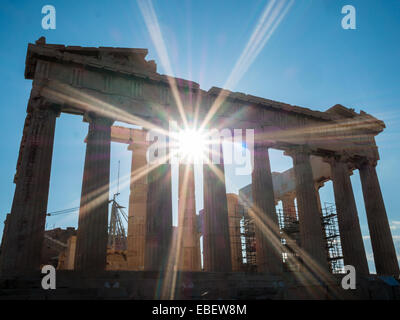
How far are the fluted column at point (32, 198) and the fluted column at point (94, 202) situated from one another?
2.14 meters

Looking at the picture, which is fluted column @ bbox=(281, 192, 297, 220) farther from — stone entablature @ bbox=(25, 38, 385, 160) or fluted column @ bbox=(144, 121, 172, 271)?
fluted column @ bbox=(144, 121, 172, 271)

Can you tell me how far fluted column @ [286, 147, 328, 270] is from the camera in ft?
95.1

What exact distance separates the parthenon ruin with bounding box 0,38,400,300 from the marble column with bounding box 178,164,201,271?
9 centimetres

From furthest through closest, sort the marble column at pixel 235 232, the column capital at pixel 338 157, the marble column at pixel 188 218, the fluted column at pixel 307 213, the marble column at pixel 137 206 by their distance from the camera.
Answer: the marble column at pixel 235 232, the column capital at pixel 338 157, the marble column at pixel 188 218, the marble column at pixel 137 206, the fluted column at pixel 307 213

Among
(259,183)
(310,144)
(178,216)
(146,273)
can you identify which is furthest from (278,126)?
(146,273)

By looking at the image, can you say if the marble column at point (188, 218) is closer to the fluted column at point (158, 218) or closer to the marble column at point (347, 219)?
the fluted column at point (158, 218)

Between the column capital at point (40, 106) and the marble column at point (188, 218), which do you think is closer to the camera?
the column capital at point (40, 106)

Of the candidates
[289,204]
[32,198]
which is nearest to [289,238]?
[289,204]

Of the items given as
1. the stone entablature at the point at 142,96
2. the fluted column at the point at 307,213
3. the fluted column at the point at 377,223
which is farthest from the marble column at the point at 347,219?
the fluted column at the point at 307,213

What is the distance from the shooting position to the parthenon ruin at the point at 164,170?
21984mm

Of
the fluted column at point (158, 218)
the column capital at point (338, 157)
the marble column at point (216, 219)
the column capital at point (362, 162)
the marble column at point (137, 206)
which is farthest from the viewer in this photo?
the column capital at point (362, 162)

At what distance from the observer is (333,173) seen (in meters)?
35.1

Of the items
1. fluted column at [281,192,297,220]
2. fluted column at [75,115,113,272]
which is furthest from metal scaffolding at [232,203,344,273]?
fluted column at [75,115,113,272]
